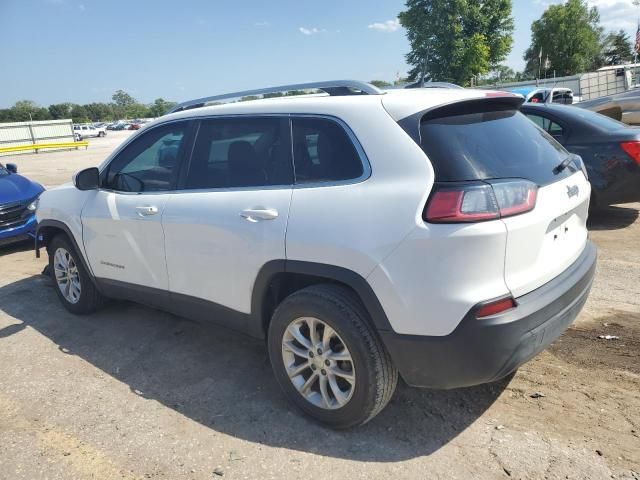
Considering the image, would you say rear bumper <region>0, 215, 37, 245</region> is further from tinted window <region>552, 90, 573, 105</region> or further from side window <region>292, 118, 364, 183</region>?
tinted window <region>552, 90, 573, 105</region>

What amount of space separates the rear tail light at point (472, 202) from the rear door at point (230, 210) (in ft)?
2.82

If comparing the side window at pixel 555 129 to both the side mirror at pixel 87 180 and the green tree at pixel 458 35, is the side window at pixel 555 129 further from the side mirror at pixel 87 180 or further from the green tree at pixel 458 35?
the green tree at pixel 458 35

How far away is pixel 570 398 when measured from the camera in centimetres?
292

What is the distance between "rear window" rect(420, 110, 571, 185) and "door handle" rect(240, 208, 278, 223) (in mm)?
904

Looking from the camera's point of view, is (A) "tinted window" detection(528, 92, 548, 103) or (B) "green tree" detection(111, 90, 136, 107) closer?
(A) "tinted window" detection(528, 92, 548, 103)

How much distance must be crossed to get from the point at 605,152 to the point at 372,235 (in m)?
4.85

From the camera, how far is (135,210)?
3.66m

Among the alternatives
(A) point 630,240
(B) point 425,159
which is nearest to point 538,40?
(A) point 630,240

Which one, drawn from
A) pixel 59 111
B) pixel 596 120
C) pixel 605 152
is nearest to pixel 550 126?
pixel 596 120

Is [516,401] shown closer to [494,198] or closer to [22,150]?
[494,198]

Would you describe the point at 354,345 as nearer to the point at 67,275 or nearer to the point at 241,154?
the point at 241,154

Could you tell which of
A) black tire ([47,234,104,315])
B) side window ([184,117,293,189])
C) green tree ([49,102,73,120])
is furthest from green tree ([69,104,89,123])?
side window ([184,117,293,189])

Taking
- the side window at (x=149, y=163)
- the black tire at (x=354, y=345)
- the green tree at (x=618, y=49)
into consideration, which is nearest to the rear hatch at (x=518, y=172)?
the black tire at (x=354, y=345)

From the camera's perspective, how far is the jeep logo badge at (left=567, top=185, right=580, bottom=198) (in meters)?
2.70
